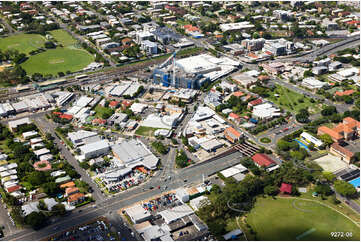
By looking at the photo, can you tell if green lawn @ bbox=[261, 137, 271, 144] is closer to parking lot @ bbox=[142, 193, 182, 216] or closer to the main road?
the main road

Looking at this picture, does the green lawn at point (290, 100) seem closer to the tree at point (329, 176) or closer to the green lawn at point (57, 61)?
the tree at point (329, 176)

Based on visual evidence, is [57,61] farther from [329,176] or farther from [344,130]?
[329,176]

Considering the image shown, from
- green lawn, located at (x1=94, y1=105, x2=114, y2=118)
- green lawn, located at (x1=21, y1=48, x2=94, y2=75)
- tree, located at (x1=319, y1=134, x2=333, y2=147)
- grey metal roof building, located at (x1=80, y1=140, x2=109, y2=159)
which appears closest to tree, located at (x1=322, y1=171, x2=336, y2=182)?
tree, located at (x1=319, y1=134, x2=333, y2=147)

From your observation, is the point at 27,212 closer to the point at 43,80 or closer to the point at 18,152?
the point at 18,152

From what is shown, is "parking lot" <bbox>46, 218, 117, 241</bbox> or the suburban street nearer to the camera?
"parking lot" <bbox>46, 218, 117, 241</bbox>

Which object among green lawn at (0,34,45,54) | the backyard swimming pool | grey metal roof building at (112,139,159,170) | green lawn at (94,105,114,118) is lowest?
green lawn at (94,105,114,118)

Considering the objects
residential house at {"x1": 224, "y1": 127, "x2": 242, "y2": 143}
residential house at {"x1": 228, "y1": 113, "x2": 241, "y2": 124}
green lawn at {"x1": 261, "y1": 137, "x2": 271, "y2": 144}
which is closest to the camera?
residential house at {"x1": 224, "y1": 127, "x2": 242, "y2": 143}

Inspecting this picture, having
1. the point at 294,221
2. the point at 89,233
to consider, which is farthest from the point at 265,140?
the point at 89,233

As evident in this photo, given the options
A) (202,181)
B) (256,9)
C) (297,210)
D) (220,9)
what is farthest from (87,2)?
(297,210)
